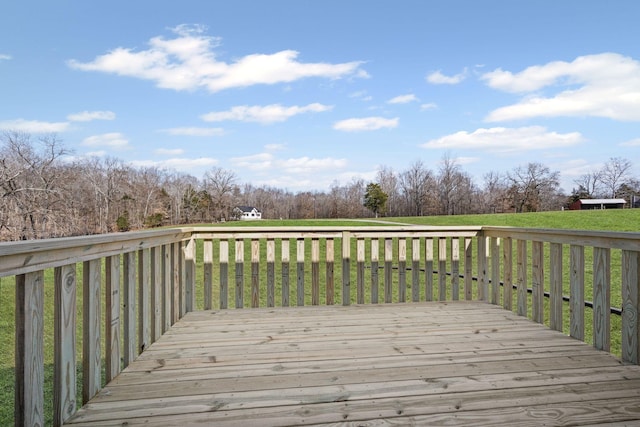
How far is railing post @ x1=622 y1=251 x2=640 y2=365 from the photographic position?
2.36m

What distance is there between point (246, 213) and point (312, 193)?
265 inches

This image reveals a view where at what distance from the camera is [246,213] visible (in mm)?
38188

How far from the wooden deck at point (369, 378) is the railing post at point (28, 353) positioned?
1.02ft

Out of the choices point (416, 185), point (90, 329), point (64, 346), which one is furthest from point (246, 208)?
point (64, 346)

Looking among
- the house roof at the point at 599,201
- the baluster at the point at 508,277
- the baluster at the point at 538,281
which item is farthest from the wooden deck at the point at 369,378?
the house roof at the point at 599,201

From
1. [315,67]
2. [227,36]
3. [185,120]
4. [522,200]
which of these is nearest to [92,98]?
[185,120]

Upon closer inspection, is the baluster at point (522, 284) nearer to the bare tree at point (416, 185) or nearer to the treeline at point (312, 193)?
the treeline at point (312, 193)

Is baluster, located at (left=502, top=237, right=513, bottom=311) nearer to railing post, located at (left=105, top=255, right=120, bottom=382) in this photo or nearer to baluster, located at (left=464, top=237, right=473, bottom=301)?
baluster, located at (left=464, top=237, right=473, bottom=301)

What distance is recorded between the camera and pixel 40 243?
144cm

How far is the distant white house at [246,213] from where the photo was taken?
3750 centimetres

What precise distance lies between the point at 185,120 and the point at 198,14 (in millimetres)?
12820

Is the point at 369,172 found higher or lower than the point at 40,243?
higher

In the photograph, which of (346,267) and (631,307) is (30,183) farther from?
(631,307)

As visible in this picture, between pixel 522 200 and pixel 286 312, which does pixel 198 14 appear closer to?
pixel 286 312
